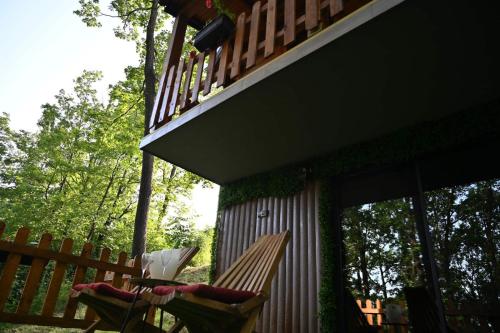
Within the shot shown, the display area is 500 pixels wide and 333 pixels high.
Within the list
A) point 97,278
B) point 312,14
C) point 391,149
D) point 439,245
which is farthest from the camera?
point 439,245

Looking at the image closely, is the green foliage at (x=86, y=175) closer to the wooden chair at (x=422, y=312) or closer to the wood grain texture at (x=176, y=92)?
the wood grain texture at (x=176, y=92)

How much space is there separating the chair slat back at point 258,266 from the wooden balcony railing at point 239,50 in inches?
66.2

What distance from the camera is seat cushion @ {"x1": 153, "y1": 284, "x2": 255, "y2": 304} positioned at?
5.69 feet

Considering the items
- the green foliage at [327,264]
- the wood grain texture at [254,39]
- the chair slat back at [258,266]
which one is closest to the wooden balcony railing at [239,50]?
the wood grain texture at [254,39]

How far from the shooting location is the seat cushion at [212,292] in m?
1.73

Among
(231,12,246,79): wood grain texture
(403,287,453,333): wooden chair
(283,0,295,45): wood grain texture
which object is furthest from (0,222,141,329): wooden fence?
(403,287,453,333): wooden chair

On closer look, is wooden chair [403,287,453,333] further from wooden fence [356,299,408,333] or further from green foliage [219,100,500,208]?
wooden fence [356,299,408,333]

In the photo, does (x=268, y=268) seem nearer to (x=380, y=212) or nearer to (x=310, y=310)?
(x=310, y=310)

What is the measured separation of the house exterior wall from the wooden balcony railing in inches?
74.5

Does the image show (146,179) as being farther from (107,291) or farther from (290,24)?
(290,24)

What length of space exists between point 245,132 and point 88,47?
10.9 m

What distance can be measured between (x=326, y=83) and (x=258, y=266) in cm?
178

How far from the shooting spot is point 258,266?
2.70 meters

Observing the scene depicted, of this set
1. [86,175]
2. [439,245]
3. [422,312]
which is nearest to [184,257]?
[422,312]
